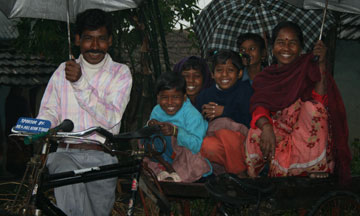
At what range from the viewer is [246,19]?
5.42 m

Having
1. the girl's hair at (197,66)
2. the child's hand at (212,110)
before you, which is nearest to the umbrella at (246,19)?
the girl's hair at (197,66)

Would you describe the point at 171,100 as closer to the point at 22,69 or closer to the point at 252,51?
the point at 252,51

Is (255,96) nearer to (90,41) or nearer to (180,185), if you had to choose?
(180,185)

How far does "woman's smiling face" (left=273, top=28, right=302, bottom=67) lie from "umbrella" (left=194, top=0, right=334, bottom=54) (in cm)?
121

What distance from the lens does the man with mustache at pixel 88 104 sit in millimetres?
3137

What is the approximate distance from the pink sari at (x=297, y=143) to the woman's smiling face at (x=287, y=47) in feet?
1.47

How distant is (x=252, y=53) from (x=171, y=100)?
1.34 m

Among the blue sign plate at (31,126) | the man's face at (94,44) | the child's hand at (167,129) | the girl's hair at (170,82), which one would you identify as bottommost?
the child's hand at (167,129)

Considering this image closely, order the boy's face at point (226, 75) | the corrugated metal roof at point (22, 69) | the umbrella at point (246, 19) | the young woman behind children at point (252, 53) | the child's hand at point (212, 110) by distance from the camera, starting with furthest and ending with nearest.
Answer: the corrugated metal roof at point (22, 69) → the umbrella at point (246, 19) → the young woman behind children at point (252, 53) → the boy's face at point (226, 75) → the child's hand at point (212, 110)

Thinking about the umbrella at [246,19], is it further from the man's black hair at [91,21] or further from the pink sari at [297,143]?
the man's black hair at [91,21]

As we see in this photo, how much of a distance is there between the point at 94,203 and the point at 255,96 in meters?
1.61

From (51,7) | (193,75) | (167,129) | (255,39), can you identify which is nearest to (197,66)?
(193,75)

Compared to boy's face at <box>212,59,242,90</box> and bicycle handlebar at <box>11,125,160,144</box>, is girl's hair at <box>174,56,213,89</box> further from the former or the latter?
bicycle handlebar at <box>11,125,160,144</box>

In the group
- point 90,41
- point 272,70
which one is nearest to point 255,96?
point 272,70
